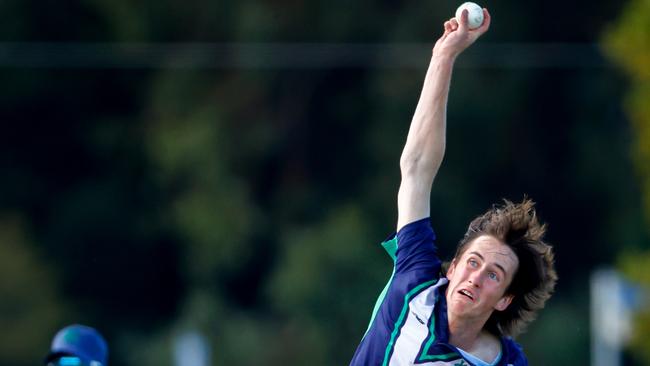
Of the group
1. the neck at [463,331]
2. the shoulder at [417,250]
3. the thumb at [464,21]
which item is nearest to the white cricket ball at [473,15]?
the thumb at [464,21]

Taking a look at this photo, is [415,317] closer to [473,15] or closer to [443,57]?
[443,57]

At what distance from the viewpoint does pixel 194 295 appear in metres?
31.8

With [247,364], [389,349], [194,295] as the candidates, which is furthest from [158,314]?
[389,349]

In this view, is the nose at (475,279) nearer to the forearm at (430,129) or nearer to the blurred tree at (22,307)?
the forearm at (430,129)

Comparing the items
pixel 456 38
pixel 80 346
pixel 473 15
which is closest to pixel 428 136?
pixel 456 38

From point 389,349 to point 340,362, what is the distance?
2289 cm

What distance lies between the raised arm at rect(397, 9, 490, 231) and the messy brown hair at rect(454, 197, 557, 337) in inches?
10.7

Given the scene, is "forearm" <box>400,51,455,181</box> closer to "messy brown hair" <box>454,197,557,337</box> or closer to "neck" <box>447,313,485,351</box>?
"messy brown hair" <box>454,197,557,337</box>

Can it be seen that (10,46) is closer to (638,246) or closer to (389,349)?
(638,246)

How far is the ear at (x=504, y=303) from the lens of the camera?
6.02 m

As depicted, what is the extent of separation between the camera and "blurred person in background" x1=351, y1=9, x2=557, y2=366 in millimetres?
5930

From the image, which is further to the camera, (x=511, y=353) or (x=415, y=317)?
(x=511, y=353)

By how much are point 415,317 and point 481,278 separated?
292 mm

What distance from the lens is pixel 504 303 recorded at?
238 inches
